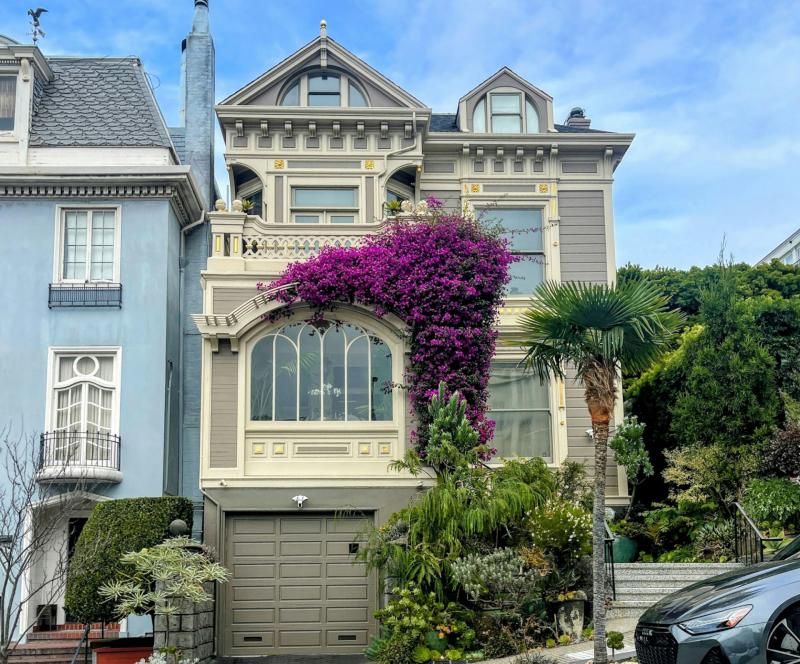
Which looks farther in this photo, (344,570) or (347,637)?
(344,570)

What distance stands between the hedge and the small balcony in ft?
5.28

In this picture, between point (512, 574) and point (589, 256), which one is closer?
point (512, 574)

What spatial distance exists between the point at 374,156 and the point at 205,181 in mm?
4292

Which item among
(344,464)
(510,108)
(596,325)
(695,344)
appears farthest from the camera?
(510,108)

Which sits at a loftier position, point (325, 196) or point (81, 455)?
point (325, 196)

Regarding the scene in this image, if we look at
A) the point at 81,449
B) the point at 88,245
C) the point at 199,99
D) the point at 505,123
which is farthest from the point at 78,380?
the point at 505,123

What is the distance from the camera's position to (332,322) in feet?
58.8

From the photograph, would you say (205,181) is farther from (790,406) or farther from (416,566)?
(790,406)

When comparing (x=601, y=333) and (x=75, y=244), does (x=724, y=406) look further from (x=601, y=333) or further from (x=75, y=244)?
(x=75, y=244)

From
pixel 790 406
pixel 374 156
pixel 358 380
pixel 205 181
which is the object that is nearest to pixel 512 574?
pixel 358 380

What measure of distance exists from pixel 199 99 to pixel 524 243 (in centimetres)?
784

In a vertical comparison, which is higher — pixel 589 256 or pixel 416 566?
pixel 589 256

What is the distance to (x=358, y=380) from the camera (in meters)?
17.8

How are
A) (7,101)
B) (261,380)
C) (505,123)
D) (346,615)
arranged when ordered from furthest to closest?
(505,123) < (7,101) < (261,380) < (346,615)
